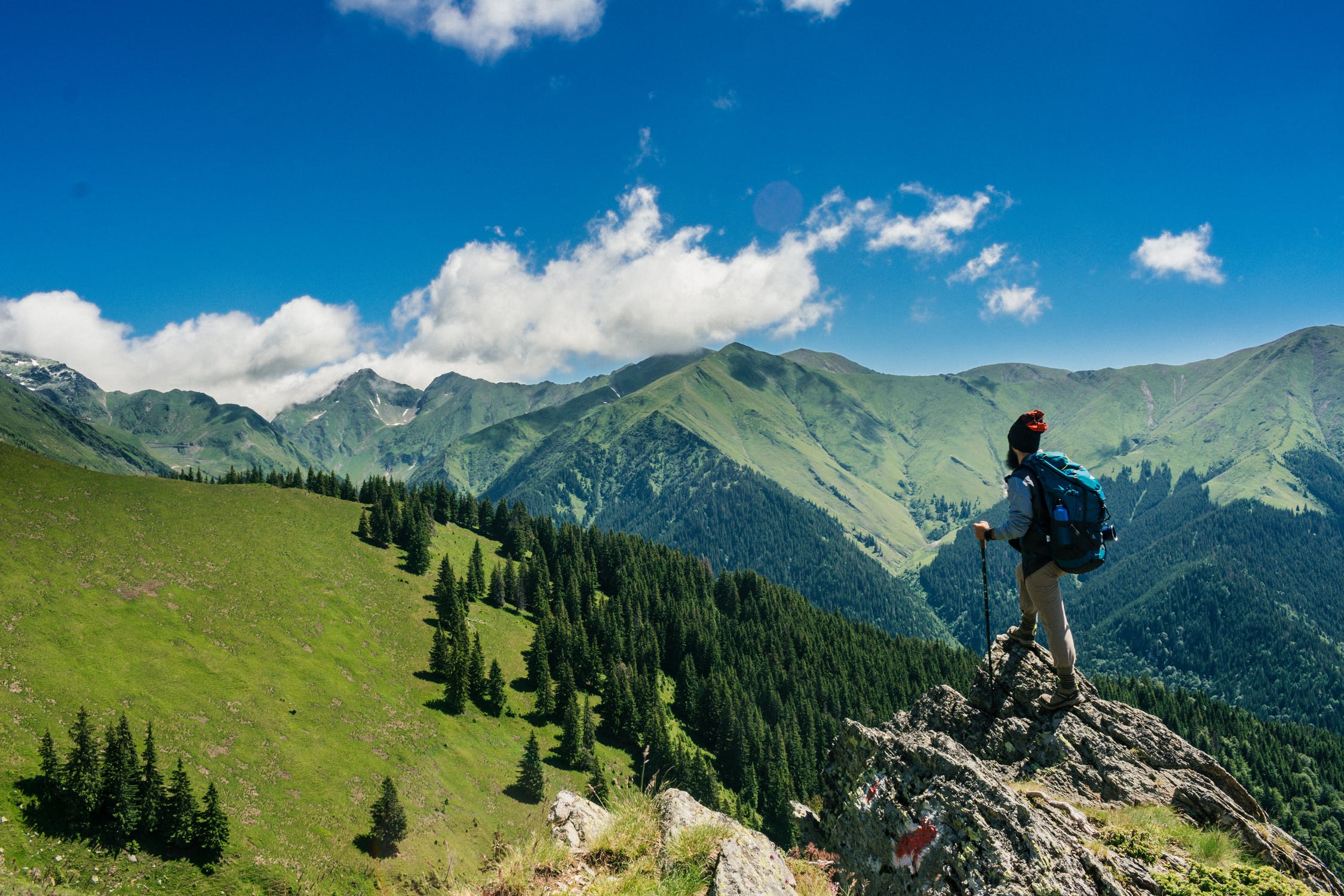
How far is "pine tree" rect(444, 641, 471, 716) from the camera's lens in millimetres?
71500

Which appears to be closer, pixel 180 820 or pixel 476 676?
pixel 180 820

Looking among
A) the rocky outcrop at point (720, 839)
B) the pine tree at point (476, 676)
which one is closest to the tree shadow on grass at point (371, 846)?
the pine tree at point (476, 676)

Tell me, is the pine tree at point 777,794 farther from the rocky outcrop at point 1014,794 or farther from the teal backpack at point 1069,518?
the teal backpack at point 1069,518

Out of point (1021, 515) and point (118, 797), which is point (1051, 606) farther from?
point (118, 797)

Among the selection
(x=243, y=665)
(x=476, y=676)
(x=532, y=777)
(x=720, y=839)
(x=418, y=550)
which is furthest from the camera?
(x=418, y=550)

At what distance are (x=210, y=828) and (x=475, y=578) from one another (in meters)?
64.5

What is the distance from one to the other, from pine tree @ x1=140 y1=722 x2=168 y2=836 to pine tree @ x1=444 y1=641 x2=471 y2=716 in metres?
35.3

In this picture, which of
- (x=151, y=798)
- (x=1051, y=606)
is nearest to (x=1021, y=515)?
(x=1051, y=606)

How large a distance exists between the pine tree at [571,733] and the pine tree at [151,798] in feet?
137

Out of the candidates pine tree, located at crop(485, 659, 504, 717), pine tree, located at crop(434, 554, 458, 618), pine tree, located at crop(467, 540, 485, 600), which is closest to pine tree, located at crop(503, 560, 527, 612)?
pine tree, located at crop(467, 540, 485, 600)

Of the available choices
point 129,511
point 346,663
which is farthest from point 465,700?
point 129,511

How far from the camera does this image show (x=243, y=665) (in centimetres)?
5969

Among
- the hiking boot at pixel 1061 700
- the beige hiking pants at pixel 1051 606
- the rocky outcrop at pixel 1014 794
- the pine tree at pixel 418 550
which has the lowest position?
the pine tree at pixel 418 550

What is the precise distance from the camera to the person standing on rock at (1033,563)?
370 inches
